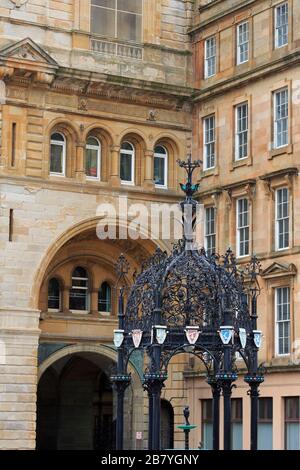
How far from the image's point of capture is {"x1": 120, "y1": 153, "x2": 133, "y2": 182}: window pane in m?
44.2

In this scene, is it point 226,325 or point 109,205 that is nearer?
point 226,325

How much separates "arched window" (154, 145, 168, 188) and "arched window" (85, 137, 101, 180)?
2.41m

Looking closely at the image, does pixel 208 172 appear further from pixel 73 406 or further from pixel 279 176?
pixel 73 406

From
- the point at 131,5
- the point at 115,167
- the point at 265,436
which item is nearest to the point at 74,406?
the point at 115,167

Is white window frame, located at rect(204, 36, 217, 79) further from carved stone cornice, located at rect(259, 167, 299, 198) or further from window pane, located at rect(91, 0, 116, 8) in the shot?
carved stone cornice, located at rect(259, 167, 299, 198)

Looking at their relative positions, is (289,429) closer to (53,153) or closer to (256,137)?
(256,137)

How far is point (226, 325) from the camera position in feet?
88.2

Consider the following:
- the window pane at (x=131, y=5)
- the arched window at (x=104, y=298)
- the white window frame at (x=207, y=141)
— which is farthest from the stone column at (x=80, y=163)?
the window pane at (x=131, y=5)

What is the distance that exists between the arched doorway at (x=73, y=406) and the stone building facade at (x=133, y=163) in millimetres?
1577

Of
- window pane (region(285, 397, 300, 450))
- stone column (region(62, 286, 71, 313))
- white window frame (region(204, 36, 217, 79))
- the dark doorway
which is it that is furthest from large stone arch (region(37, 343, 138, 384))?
white window frame (region(204, 36, 217, 79))

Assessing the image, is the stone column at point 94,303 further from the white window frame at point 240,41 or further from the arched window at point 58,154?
the white window frame at point 240,41

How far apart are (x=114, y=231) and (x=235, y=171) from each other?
16.2 feet

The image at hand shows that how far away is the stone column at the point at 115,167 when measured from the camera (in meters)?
43.5
